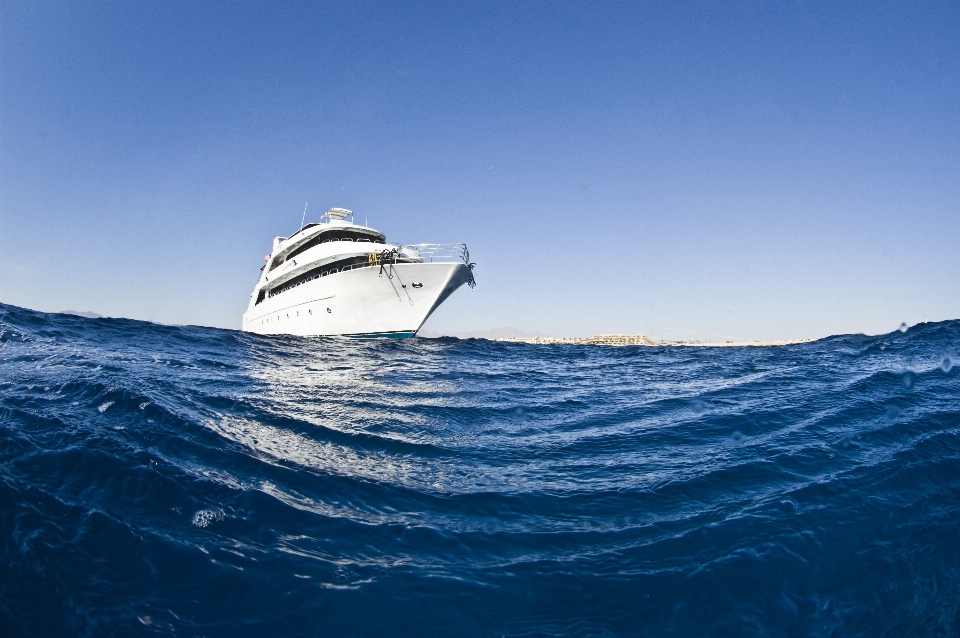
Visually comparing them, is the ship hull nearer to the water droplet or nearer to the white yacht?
the white yacht

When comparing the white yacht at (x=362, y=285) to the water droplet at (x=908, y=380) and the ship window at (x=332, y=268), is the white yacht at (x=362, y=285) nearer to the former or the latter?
the ship window at (x=332, y=268)

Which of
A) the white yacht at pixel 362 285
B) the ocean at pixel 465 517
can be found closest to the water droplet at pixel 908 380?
the ocean at pixel 465 517

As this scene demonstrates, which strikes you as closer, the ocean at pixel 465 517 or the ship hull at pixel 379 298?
the ocean at pixel 465 517

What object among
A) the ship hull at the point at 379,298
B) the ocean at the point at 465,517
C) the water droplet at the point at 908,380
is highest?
the ship hull at the point at 379,298

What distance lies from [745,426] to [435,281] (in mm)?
20946

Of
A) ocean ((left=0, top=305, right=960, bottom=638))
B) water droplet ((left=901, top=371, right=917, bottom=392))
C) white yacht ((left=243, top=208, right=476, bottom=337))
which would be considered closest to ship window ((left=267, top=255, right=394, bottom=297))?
white yacht ((left=243, top=208, right=476, bottom=337))

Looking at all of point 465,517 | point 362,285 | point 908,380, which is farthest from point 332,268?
point 908,380

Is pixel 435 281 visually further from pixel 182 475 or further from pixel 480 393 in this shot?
pixel 182 475

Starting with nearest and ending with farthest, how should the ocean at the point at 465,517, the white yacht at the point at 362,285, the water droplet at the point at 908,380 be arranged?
the ocean at the point at 465,517 → the water droplet at the point at 908,380 → the white yacht at the point at 362,285

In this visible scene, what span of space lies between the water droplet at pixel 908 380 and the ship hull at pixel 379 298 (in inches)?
778

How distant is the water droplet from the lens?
7.95 m

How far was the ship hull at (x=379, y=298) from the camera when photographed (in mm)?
25375

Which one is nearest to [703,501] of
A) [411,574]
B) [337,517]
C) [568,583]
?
[568,583]

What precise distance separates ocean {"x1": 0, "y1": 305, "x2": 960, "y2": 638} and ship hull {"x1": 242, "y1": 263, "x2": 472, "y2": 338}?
18.3 meters
